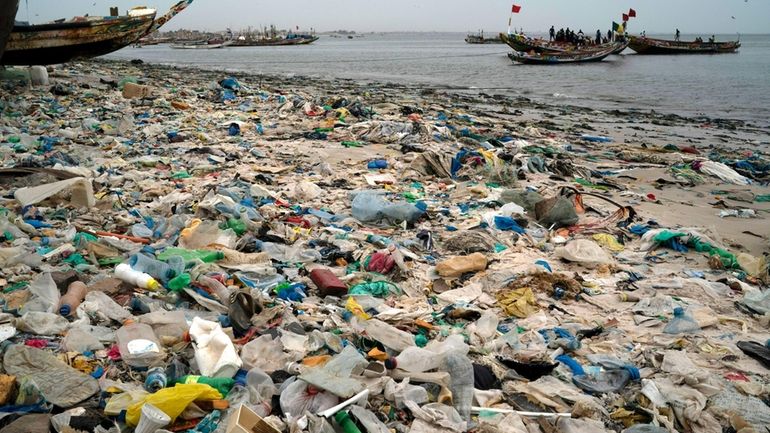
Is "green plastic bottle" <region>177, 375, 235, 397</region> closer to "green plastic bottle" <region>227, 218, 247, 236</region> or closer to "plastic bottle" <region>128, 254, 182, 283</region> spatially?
"plastic bottle" <region>128, 254, 182, 283</region>

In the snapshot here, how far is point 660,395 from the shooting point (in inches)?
111

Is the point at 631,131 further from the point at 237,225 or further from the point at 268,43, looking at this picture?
the point at 268,43

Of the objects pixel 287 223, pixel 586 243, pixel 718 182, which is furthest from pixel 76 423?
pixel 718 182

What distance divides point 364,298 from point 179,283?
127 centimetres

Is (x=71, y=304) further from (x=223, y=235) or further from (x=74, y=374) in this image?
(x=223, y=235)

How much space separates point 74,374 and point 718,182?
841cm

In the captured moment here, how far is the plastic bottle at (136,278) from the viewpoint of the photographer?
12.0 feet

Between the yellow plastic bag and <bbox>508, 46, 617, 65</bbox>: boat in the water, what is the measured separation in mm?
37490

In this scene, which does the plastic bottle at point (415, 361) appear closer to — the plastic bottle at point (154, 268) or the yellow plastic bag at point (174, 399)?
the yellow plastic bag at point (174, 399)

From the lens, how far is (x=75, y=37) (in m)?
14.5

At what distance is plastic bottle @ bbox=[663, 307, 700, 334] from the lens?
3539 mm

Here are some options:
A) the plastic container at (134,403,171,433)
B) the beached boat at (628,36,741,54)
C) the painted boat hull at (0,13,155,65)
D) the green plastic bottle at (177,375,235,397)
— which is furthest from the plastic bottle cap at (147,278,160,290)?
the beached boat at (628,36,741,54)

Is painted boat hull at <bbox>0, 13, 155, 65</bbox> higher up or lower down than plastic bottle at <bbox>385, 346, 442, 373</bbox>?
higher up

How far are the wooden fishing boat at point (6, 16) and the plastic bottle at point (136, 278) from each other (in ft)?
7.27
